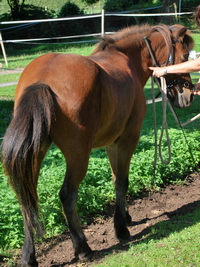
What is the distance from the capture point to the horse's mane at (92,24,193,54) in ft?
15.1

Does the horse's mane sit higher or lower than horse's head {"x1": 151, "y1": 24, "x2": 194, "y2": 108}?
higher

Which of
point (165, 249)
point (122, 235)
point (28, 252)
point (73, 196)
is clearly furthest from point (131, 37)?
point (28, 252)

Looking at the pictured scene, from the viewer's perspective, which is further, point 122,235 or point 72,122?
point 122,235

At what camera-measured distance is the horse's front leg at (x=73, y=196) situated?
135 inches

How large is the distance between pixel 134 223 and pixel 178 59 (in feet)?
7.12

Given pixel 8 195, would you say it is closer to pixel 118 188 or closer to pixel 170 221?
pixel 118 188

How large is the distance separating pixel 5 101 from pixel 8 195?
6.12 m

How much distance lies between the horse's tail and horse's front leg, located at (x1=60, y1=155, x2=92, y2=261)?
37 centimetres

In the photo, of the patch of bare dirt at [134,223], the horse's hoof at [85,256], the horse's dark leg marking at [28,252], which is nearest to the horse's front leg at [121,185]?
the patch of bare dirt at [134,223]

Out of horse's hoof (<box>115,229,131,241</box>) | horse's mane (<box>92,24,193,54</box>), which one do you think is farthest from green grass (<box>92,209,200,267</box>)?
horse's mane (<box>92,24,193,54</box>)

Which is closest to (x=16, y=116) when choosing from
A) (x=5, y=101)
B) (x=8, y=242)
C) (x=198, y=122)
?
(x=8, y=242)

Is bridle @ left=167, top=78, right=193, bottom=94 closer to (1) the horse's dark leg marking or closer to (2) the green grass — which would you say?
(2) the green grass

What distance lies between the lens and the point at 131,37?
189 inches

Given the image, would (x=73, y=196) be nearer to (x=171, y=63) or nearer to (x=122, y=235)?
(x=122, y=235)
